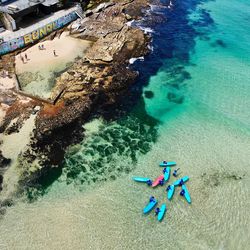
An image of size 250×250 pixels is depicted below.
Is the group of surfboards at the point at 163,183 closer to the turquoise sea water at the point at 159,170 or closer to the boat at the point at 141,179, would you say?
the boat at the point at 141,179

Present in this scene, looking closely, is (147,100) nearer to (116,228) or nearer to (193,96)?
(193,96)

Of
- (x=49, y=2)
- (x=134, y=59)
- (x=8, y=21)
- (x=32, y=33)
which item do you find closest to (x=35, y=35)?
(x=32, y=33)

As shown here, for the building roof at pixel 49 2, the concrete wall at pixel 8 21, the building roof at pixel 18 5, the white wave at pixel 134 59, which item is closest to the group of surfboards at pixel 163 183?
the white wave at pixel 134 59

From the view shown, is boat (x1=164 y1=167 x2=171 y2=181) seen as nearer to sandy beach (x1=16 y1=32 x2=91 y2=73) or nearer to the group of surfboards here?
the group of surfboards

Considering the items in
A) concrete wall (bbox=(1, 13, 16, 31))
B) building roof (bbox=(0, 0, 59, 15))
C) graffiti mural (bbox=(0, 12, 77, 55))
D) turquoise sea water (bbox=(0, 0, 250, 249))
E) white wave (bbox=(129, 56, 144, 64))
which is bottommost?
turquoise sea water (bbox=(0, 0, 250, 249))

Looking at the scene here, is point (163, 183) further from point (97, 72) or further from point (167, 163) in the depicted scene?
point (97, 72)

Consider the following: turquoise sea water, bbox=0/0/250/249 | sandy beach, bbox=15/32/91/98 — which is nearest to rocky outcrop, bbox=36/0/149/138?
sandy beach, bbox=15/32/91/98
